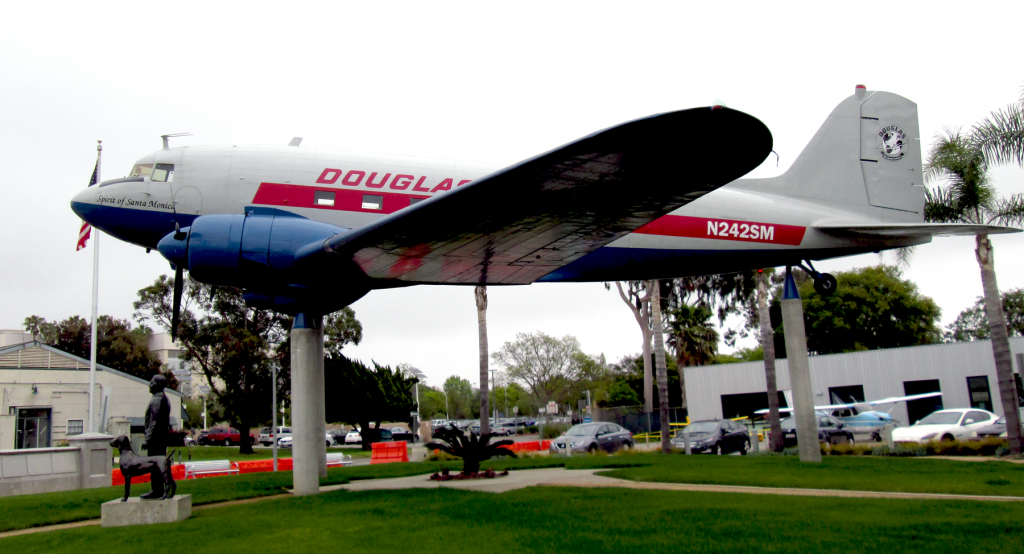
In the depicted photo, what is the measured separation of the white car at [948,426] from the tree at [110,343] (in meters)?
47.2

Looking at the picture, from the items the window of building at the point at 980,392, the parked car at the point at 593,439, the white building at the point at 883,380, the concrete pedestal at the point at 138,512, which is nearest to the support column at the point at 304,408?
the concrete pedestal at the point at 138,512

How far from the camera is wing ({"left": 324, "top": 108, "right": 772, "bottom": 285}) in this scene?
23.3ft

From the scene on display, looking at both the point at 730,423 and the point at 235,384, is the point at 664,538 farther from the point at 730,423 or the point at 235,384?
the point at 235,384

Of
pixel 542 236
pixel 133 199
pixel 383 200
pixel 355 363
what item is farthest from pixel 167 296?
pixel 542 236

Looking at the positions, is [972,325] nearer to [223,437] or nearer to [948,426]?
[948,426]

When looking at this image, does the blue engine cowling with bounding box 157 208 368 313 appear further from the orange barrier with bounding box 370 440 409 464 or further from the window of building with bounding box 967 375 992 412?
the window of building with bounding box 967 375 992 412

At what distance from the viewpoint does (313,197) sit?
42.3 feet

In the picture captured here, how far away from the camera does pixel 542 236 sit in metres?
10.5

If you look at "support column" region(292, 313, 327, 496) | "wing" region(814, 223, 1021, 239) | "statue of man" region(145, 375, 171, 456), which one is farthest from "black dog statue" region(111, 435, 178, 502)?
"wing" region(814, 223, 1021, 239)

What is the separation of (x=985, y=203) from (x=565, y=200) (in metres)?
17.1

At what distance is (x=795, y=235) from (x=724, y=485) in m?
5.65

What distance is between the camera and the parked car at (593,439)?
965 inches

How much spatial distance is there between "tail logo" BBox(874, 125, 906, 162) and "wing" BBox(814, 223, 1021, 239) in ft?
7.83

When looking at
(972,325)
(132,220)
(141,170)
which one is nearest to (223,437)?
(132,220)
